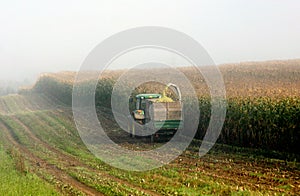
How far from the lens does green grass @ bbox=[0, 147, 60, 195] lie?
41.1ft

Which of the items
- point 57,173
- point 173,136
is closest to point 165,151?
point 173,136

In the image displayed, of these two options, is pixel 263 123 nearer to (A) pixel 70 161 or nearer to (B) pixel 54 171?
(A) pixel 70 161

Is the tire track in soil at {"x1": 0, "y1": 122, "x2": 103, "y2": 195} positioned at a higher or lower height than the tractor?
lower

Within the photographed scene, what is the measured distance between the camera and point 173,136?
23141 millimetres

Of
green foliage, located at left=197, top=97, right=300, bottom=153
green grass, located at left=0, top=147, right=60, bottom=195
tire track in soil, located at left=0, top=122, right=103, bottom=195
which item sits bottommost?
tire track in soil, located at left=0, top=122, right=103, bottom=195

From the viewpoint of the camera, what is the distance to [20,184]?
13609 millimetres

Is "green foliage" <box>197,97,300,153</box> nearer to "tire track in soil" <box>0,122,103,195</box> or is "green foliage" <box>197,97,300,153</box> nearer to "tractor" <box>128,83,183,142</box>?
"tractor" <box>128,83,183,142</box>

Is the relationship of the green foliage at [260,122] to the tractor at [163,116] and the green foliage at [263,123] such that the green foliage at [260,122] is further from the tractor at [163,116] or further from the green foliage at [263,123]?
the tractor at [163,116]

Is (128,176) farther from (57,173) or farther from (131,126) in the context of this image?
(131,126)

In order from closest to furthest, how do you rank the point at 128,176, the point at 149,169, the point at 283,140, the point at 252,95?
1. the point at 128,176
2. the point at 149,169
3. the point at 283,140
4. the point at 252,95

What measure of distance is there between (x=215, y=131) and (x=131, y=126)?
4.80m

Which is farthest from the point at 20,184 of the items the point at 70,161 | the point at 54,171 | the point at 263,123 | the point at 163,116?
the point at 263,123

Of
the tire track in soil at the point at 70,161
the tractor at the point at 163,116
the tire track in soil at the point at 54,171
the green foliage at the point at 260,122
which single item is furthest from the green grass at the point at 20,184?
the green foliage at the point at 260,122

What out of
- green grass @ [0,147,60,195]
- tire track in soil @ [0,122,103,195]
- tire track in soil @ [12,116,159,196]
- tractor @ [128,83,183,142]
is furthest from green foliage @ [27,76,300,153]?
green grass @ [0,147,60,195]
